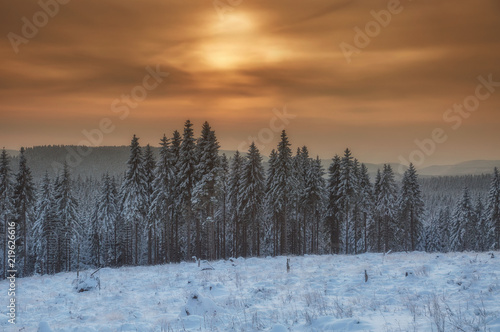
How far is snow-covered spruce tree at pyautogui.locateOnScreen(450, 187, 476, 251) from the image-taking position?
217 feet

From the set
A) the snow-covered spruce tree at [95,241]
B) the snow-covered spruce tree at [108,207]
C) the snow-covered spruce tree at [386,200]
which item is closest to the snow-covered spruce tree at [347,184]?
the snow-covered spruce tree at [386,200]

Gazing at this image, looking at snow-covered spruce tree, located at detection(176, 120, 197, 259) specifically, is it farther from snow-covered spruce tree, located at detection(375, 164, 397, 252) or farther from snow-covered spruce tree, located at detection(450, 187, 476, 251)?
snow-covered spruce tree, located at detection(450, 187, 476, 251)

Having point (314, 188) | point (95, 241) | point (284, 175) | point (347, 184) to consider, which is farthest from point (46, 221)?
point (347, 184)

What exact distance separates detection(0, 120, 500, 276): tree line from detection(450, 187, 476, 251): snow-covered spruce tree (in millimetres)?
238

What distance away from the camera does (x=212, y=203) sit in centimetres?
3978

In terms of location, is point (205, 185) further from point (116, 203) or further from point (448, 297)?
point (448, 297)

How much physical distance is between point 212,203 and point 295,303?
94.0ft

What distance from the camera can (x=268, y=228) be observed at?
6400 centimetres

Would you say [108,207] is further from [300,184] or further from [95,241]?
[300,184]

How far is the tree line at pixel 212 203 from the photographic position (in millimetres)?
41562

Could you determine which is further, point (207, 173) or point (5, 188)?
point (5, 188)

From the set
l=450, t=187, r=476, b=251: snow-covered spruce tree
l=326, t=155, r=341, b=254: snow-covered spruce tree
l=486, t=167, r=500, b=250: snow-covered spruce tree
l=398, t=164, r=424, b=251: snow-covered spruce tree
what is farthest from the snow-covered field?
l=450, t=187, r=476, b=251: snow-covered spruce tree

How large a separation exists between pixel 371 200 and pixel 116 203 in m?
42.6

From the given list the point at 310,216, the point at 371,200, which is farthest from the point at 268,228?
the point at 371,200
